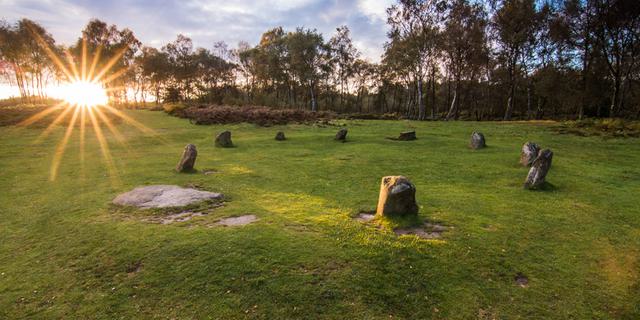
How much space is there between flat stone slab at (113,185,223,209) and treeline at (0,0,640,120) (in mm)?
36852

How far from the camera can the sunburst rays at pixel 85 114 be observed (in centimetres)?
1734

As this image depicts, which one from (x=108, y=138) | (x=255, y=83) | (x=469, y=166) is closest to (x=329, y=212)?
(x=469, y=166)

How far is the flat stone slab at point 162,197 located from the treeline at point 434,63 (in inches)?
1451

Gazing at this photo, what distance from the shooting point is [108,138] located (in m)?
23.0

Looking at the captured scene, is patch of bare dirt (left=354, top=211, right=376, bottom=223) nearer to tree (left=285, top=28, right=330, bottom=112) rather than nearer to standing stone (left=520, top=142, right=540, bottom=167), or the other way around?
standing stone (left=520, top=142, right=540, bottom=167)

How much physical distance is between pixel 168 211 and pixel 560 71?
44751mm

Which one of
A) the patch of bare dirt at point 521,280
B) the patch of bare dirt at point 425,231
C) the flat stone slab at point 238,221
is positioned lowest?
the patch of bare dirt at point 521,280

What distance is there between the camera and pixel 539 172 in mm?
9516

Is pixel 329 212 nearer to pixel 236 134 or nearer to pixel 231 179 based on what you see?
pixel 231 179

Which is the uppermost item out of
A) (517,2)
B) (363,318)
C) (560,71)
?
(517,2)

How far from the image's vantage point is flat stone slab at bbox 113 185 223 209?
8273 mm

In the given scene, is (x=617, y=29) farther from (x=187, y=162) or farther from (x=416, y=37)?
(x=187, y=162)

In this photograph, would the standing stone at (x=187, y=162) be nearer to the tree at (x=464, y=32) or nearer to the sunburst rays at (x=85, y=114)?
the sunburst rays at (x=85, y=114)

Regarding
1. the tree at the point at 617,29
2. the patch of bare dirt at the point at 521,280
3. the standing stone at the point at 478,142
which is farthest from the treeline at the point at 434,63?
the patch of bare dirt at the point at 521,280
